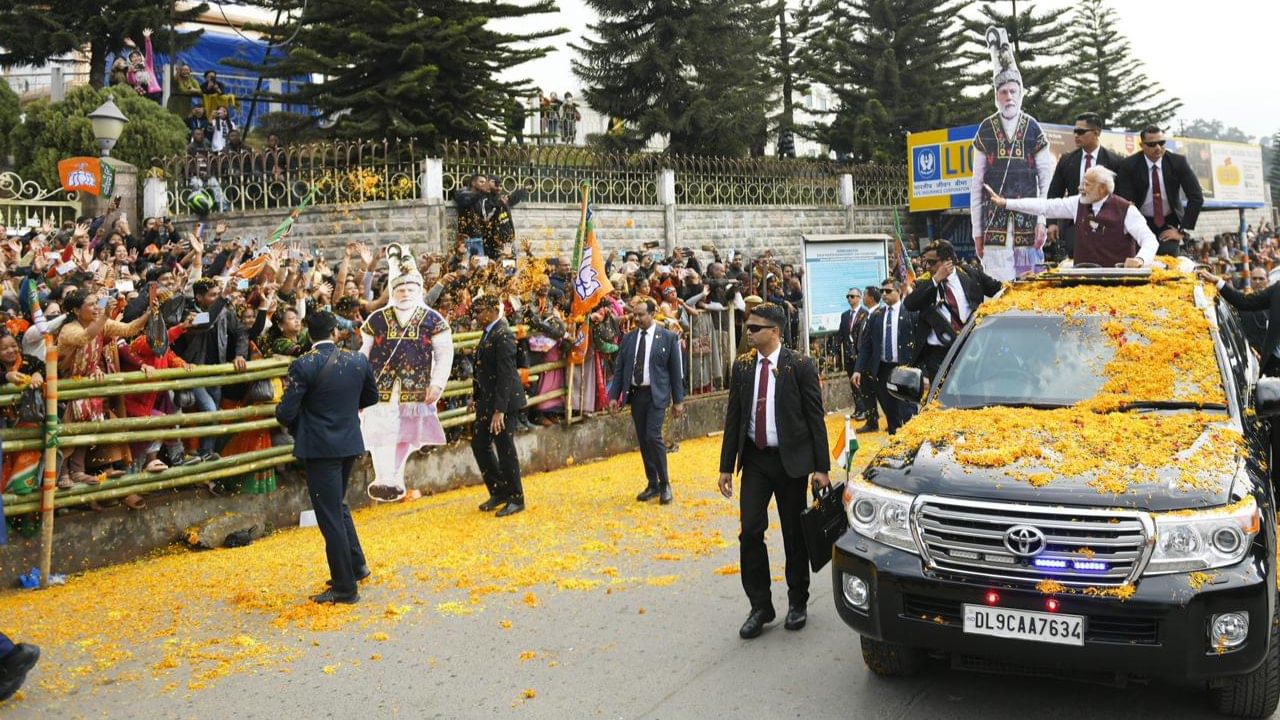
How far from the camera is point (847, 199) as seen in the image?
1121 inches

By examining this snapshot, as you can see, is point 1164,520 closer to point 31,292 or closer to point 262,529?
point 262,529

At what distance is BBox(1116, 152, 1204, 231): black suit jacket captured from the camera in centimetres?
903

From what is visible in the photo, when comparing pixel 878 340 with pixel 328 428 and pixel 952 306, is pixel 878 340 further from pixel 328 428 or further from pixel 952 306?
pixel 328 428

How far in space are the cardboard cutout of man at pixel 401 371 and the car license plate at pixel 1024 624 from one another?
683 centimetres

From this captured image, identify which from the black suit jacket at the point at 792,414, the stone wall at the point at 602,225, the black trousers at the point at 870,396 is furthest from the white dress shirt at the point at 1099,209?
the stone wall at the point at 602,225

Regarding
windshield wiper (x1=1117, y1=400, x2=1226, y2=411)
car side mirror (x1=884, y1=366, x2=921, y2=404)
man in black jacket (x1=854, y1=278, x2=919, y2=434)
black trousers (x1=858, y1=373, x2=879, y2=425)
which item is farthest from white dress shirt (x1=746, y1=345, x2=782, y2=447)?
black trousers (x1=858, y1=373, x2=879, y2=425)

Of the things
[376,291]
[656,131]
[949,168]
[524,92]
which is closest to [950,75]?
[949,168]

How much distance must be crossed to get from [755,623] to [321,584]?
Answer: 11.0 feet

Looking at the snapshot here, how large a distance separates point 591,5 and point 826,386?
49.7ft

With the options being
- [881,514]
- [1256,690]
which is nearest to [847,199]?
[881,514]

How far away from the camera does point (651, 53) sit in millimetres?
28156

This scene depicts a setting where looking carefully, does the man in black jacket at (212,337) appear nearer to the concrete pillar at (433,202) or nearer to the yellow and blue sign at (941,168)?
the concrete pillar at (433,202)

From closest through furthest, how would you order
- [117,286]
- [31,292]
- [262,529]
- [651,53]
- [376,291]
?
[262,529]
[31,292]
[117,286]
[376,291]
[651,53]

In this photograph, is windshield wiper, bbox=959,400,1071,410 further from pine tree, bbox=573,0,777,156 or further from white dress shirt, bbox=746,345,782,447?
pine tree, bbox=573,0,777,156
